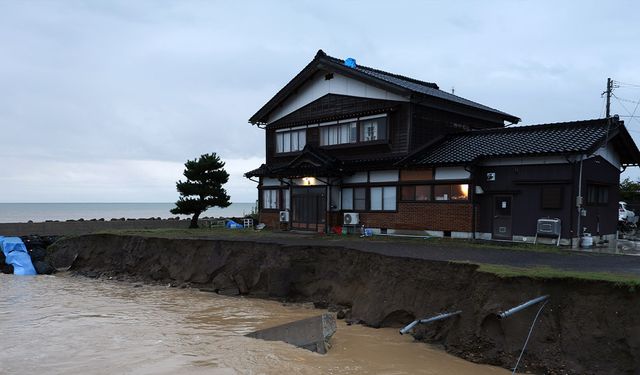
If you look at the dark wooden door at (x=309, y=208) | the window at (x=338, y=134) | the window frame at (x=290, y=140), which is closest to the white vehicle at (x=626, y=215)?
the window at (x=338, y=134)

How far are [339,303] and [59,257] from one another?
1705 cm

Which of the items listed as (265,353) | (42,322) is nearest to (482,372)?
(265,353)

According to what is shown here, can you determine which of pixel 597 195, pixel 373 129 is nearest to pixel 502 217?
pixel 597 195

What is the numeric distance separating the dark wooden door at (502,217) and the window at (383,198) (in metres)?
4.59

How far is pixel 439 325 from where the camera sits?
10055 mm

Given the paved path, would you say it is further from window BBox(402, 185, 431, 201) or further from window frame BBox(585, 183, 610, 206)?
window frame BBox(585, 183, 610, 206)

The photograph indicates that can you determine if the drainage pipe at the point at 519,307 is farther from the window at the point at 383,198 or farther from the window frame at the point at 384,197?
the window at the point at 383,198

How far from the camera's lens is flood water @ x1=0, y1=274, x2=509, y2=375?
29.2 ft

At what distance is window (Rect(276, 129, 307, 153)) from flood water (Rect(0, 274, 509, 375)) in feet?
38.5

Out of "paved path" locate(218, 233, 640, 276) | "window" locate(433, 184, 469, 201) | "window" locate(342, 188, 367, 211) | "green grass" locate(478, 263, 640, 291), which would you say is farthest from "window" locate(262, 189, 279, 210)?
"green grass" locate(478, 263, 640, 291)

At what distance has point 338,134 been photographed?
78.3 ft

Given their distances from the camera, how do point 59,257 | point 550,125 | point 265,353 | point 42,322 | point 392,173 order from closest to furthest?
point 265,353 → point 42,322 → point 550,125 → point 392,173 → point 59,257

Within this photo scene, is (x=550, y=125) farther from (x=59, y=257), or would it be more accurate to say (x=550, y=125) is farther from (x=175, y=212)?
(x=59, y=257)

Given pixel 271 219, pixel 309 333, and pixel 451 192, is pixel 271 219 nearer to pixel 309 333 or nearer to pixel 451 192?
pixel 451 192
